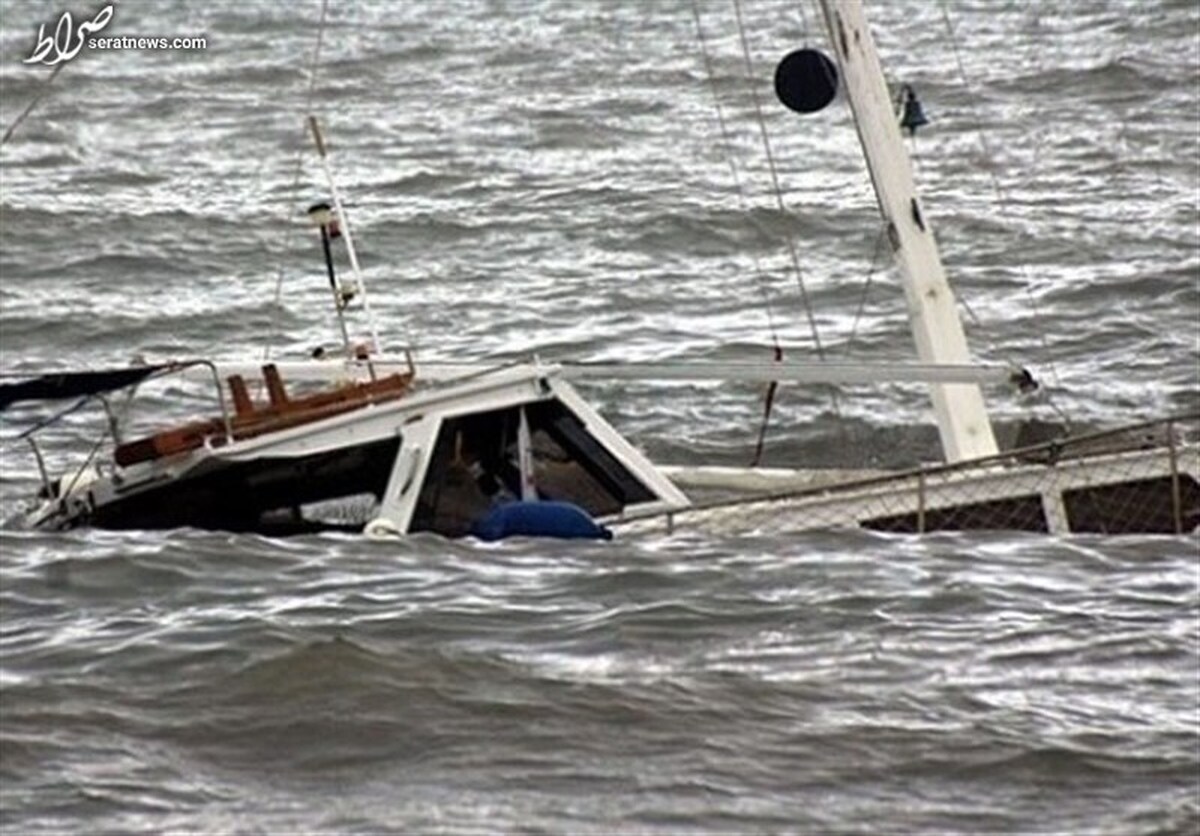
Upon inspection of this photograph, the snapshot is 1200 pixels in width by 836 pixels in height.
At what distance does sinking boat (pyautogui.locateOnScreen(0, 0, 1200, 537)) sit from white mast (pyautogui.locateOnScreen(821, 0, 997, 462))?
627 millimetres

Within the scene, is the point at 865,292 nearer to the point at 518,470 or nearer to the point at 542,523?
the point at 518,470

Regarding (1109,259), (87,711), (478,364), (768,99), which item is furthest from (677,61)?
(87,711)

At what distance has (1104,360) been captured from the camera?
86.9 feet

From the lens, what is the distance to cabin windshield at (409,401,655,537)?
19062 millimetres

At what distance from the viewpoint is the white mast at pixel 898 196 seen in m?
20.3

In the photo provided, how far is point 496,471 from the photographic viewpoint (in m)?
19.2

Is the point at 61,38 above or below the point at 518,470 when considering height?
above

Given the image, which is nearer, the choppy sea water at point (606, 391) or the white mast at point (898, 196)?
the choppy sea water at point (606, 391)

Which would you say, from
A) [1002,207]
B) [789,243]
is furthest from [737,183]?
[789,243]

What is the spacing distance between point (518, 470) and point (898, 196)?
2.86 meters

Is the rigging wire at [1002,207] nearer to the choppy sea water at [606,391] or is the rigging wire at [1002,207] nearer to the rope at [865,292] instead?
the choppy sea water at [606,391]

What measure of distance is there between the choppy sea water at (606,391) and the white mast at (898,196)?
2.45 m

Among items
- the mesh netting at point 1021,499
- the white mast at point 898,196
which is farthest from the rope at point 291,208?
the mesh netting at point 1021,499

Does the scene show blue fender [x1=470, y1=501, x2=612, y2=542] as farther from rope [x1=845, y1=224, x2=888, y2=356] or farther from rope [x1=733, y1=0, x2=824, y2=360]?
rope [x1=845, y1=224, x2=888, y2=356]
